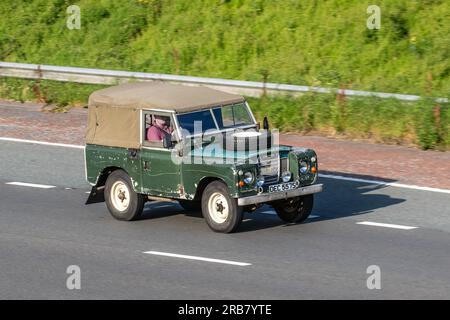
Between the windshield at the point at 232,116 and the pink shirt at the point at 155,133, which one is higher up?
the windshield at the point at 232,116

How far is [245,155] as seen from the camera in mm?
14266

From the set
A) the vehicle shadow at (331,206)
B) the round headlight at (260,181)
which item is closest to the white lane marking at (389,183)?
the vehicle shadow at (331,206)

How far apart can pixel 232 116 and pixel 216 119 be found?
319 mm

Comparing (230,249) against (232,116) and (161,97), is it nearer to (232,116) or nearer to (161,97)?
(232,116)

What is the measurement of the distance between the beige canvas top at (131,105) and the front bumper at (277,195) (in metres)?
1.72

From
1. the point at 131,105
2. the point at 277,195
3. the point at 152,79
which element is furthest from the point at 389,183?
the point at 152,79

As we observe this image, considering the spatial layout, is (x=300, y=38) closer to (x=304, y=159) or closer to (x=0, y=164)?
(x=0, y=164)

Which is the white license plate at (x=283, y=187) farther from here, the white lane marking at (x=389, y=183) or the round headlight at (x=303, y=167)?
the white lane marking at (x=389, y=183)

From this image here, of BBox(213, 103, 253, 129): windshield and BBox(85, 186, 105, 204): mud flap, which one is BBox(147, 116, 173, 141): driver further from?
BBox(85, 186, 105, 204): mud flap

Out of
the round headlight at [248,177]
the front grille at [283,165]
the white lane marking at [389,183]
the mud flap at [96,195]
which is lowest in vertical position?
the white lane marking at [389,183]

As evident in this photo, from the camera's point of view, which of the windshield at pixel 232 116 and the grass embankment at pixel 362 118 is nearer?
→ the windshield at pixel 232 116

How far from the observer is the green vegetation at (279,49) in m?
20.5

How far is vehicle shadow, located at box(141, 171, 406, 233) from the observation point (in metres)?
15.3
